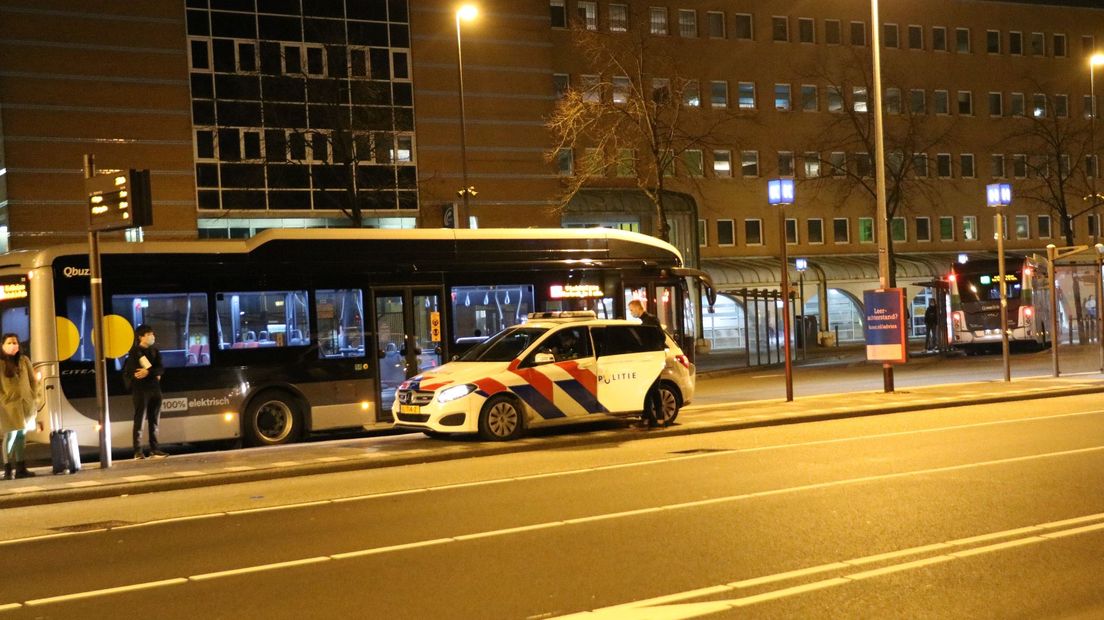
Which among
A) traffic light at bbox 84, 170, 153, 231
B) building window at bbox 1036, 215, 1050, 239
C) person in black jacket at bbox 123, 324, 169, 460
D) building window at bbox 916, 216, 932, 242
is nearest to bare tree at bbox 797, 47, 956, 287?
building window at bbox 916, 216, 932, 242

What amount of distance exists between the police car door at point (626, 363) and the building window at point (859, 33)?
43810mm

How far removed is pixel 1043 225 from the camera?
203 feet

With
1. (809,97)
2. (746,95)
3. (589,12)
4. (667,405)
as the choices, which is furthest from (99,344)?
(809,97)

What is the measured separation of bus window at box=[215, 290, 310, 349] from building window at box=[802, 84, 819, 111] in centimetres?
4265

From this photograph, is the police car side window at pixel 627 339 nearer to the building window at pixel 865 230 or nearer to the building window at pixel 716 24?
the building window at pixel 716 24

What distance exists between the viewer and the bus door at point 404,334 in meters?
17.8

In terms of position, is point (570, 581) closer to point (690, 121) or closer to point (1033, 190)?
point (690, 121)

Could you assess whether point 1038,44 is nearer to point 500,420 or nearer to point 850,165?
point 850,165

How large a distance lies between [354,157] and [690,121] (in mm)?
23948

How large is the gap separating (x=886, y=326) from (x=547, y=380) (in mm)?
8565

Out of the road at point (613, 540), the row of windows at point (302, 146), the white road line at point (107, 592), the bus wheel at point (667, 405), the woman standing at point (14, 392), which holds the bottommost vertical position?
the road at point (613, 540)

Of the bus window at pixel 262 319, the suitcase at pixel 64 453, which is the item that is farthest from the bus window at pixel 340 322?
the suitcase at pixel 64 453

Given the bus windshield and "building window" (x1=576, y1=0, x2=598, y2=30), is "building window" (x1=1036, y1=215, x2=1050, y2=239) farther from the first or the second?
"building window" (x1=576, y1=0, x2=598, y2=30)

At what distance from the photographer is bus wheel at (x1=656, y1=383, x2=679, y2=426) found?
17078 mm
